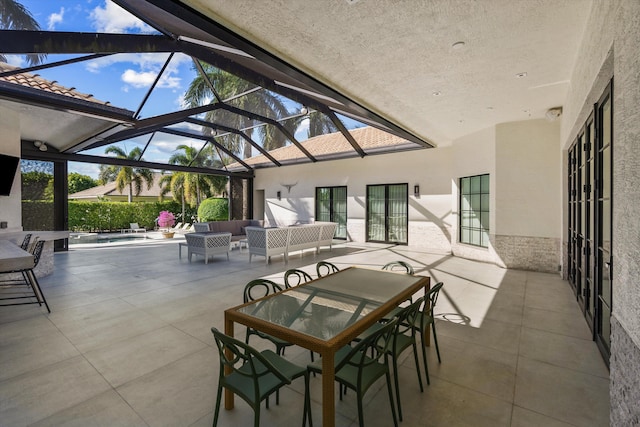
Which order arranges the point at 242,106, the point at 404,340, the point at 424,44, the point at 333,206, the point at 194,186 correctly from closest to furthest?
the point at 404,340 < the point at 424,44 < the point at 242,106 < the point at 333,206 < the point at 194,186

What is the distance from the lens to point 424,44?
3.49 metres

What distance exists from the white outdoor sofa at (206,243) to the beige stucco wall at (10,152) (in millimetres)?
3301

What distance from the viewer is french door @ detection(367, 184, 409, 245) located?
10.1 metres

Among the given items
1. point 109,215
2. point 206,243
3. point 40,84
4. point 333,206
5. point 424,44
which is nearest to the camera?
point 424,44

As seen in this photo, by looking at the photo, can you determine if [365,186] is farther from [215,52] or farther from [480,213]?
[215,52]

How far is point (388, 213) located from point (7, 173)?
981cm

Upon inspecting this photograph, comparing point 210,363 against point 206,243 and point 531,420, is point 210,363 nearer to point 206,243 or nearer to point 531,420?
point 531,420

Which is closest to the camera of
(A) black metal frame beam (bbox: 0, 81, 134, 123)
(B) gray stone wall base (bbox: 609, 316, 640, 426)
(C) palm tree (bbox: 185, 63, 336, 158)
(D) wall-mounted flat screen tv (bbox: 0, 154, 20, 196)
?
(B) gray stone wall base (bbox: 609, 316, 640, 426)

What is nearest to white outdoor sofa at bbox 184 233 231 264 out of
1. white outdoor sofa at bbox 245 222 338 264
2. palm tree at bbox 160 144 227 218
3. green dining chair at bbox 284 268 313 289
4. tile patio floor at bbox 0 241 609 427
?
white outdoor sofa at bbox 245 222 338 264

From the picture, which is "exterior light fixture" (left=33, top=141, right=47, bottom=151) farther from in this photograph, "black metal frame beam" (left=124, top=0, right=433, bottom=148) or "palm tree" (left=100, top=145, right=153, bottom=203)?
"palm tree" (left=100, top=145, right=153, bottom=203)

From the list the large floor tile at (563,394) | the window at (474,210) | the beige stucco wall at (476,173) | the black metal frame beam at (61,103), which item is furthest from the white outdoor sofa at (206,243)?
the large floor tile at (563,394)

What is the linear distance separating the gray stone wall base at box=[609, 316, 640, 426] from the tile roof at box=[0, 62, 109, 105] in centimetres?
736

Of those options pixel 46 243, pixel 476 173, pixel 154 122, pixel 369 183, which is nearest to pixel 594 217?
pixel 476 173

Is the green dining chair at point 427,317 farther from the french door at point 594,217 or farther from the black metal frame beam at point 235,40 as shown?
the black metal frame beam at point 235,40
